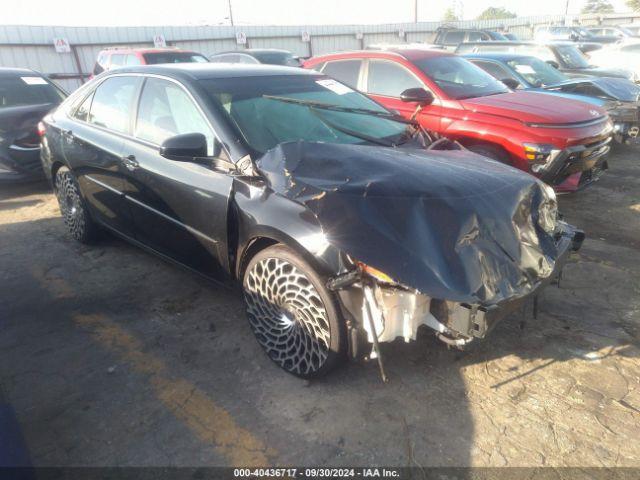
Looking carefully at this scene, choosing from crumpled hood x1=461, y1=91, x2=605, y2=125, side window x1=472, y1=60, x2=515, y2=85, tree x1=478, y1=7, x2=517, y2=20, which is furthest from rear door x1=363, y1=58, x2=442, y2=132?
tree x1=478, y1=7, x2=517, y2=20

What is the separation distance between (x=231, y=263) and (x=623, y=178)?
596 cm

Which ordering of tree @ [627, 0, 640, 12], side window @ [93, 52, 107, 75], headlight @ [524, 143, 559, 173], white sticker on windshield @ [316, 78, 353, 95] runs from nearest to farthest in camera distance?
white sticker on windshield @ [316, 78, 353, 95]
headlight @ [524, 143, 559, 173]
side window @ [93, 52, 107, 75]
tree @ [627, 0, 640, 12]

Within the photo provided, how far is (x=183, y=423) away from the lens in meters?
2.40

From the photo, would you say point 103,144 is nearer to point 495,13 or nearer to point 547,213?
point 547,213

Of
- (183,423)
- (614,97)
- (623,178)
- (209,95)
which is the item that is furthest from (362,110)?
(614,97)

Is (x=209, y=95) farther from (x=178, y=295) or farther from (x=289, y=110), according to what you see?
(x=178, y=295)

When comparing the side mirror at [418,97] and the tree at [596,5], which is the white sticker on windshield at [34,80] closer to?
the side mirror at [418,97]

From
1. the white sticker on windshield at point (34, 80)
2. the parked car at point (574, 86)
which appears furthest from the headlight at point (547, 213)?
the white sticker on windshield at point (34, 80)

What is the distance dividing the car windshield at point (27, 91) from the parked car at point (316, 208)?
396cm

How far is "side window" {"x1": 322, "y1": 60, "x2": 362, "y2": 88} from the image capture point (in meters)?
6.24

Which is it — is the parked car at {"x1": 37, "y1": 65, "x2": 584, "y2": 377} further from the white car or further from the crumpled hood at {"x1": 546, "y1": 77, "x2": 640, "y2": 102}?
the white car

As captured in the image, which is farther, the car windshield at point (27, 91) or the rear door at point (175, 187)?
the car windshield at point (27, 91)

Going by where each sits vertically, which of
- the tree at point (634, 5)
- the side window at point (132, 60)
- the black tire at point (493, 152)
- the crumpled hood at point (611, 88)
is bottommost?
the black tire at point (493, 152)

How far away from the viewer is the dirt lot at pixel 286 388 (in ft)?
7.25
